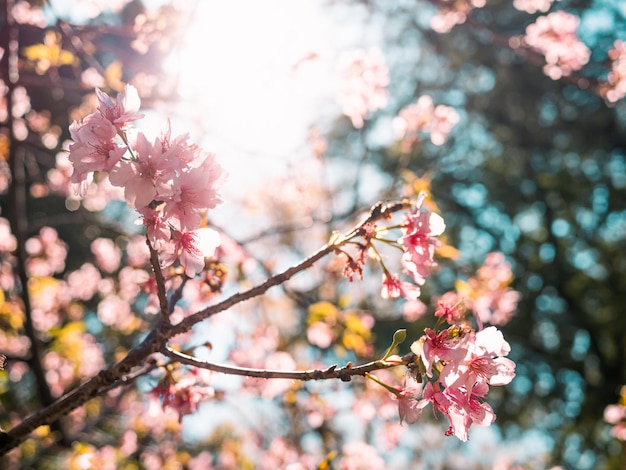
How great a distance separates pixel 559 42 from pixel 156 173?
3881 mm

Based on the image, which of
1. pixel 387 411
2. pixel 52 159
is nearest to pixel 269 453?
pixel 387 411

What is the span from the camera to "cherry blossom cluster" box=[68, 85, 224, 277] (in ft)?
2.79

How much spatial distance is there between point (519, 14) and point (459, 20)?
208 inches

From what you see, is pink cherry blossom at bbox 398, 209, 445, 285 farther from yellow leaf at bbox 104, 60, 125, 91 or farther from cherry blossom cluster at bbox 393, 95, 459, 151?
cherry blossom cluster at bbox 393, 95, 459, 151

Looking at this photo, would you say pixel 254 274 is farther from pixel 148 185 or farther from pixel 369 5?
pixel 369 5

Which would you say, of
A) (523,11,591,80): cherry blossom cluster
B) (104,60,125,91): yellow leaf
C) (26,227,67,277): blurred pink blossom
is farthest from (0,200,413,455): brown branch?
(26,227,67,277): blurred pink blossom

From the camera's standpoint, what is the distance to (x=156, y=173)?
2.81 ft

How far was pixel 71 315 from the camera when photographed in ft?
17.3

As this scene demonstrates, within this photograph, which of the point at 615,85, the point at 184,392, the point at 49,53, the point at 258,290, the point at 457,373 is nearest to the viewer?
the point at 457,373

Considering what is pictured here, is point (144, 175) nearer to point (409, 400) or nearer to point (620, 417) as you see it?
point (409, 400)

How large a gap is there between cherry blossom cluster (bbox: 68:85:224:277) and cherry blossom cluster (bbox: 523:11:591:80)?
128 inches

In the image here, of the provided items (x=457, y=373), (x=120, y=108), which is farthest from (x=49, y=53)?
(x=457, y=373)

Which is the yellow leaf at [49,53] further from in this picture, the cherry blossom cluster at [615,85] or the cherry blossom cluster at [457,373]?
the cherry blossom cluster at [615,85]

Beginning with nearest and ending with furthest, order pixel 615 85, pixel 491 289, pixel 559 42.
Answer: pixel 491 289
pixel 615 85
pixel 559 42
